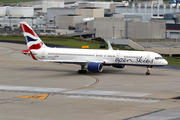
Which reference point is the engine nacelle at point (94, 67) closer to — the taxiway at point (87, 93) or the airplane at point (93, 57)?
the airplane at point (93, 57)

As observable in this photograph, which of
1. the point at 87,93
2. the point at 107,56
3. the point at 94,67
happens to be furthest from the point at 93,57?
the point at 87,93

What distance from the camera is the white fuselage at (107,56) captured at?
58062mm

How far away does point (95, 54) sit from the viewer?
60312 millimetres

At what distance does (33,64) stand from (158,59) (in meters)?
28.3

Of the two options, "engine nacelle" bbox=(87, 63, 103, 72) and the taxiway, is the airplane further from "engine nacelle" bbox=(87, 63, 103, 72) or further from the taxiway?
the taxiway

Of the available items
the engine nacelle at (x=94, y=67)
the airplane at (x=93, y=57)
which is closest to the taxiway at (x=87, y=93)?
the engine nacelle at (x=94, y=67)

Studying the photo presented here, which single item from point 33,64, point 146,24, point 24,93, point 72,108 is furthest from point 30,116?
point 146,24

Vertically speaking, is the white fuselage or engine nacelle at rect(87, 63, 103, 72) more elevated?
the white fuselage

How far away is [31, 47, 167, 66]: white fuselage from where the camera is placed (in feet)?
190

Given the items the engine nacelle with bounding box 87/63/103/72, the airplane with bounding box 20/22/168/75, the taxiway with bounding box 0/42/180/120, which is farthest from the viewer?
the airplane with bounding box 20/22/168/75

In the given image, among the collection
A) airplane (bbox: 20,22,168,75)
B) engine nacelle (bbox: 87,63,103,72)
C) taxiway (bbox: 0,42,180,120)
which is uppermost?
airplane (bbox: 20,22,168,75)

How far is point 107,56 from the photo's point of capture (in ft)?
195

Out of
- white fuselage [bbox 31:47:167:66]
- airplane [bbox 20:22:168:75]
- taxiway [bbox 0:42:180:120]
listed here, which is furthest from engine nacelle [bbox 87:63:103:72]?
white fuselage [bbox 31:47:167:66]

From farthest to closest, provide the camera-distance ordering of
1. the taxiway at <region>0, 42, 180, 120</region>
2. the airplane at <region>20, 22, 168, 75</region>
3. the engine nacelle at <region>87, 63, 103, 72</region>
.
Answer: the airplane at <region>20, 22, 168, 75</region> < the engine nacelle at <region>87, 63, 103, 72</region> < the taxiway at <region>0, 42, 180, 120</region>
